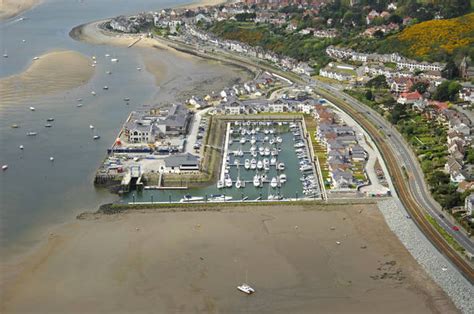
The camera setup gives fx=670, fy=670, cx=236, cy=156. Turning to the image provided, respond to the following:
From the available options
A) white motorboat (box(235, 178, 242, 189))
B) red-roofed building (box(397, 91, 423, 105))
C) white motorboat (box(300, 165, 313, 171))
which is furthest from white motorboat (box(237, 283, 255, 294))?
red-roofed building (box(397, 91, 423, 105))

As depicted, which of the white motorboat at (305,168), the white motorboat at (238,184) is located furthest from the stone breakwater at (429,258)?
the white motorboat at (238,184)

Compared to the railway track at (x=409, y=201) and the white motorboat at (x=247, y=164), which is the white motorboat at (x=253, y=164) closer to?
the white motorboat at (x=247, y=164)

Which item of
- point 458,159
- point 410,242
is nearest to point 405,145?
point 458,159

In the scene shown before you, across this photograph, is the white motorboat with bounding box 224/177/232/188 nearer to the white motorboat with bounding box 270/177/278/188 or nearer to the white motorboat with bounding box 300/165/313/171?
the white motorboat with bounding box 270/177/278/188

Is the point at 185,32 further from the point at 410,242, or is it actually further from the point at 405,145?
the point at 410,242

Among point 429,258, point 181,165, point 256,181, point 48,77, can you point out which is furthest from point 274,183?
point 48,77

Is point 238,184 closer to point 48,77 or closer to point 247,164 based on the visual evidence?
point 247,164
